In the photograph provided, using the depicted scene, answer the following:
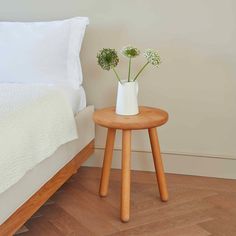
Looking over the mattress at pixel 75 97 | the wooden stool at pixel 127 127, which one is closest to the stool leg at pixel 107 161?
the wooden stool at pixel 127 127

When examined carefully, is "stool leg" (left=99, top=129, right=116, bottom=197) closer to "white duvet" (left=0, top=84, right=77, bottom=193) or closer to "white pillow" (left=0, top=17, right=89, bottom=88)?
"white duvet" (left=0, top=84, right=77, bottom=193)

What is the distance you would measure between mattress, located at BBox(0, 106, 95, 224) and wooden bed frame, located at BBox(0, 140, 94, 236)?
0.08 ft

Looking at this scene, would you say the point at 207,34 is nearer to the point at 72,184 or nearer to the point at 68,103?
the point at 68,103

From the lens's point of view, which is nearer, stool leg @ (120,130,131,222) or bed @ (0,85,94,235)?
bed @ (0,85,94,235)

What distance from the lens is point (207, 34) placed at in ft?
6.98

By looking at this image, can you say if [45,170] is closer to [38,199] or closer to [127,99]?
[38,199]

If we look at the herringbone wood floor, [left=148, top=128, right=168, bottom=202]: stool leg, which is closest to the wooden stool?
[left=148, top=128, right=168, bottom=202]: stool leg

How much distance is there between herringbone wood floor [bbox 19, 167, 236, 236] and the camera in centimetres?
170

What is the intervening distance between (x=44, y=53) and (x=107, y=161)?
0.73 meters

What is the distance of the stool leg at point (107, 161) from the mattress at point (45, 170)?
0.18 m

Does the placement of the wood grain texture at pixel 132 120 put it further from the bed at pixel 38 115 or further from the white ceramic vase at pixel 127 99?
the bed at pixel 38 115

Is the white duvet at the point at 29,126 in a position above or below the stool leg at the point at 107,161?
above

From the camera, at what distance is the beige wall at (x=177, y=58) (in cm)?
213

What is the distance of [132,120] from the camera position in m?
1.75
